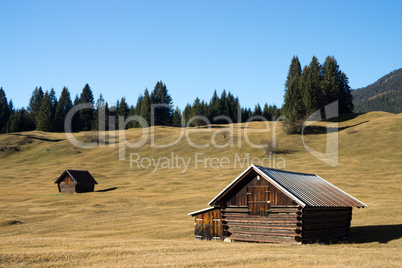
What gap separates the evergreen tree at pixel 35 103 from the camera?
156975 mm

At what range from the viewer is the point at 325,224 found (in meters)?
28.9

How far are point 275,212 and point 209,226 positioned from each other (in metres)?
6.04

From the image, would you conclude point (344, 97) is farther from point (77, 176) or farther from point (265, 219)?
point (265, 219)

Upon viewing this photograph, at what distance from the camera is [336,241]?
95.0 feet

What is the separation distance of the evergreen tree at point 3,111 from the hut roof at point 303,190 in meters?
139

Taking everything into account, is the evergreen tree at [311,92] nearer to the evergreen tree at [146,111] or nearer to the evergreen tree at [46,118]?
the evergreen tree at [146,111]

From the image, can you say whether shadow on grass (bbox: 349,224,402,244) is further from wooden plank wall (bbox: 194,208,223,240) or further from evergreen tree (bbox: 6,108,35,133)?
evergreen tree (bbox: 6,108,35,133)

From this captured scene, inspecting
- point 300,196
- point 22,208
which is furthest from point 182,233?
point 22,208

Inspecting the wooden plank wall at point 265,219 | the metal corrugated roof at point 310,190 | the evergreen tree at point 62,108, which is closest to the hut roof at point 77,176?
the wooden plank wall at point 265,219

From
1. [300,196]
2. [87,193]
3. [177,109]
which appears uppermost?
[177,109]

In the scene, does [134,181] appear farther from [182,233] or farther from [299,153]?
[182,233]

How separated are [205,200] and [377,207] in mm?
19998

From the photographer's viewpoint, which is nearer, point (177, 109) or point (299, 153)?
point (299, 153)

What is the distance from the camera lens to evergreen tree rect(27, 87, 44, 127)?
157 metres
